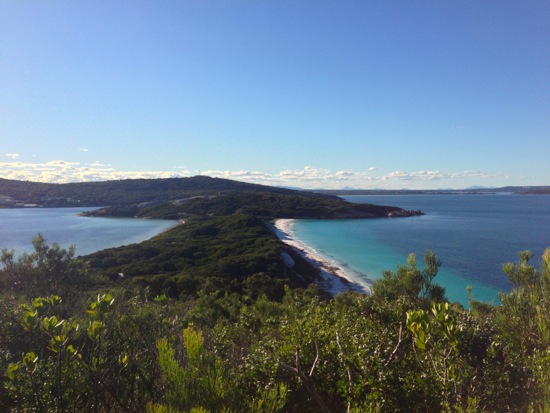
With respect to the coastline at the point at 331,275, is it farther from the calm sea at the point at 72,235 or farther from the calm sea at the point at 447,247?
the calm sea at the point at 72,235

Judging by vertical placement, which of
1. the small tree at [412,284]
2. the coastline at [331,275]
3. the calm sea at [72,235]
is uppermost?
the small tree at [412,284]

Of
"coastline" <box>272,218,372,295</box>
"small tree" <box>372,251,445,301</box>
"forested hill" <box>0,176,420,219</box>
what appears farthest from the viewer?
"forested hill" <box>0,176,420,219</box>

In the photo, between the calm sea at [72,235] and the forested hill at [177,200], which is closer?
the calm sea at [72,235]

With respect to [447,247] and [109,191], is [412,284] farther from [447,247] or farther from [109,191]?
[109,191]

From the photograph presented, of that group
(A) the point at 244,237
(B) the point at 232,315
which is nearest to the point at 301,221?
(A) the point at 244,237

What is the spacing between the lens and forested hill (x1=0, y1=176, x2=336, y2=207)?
117375 millimetres

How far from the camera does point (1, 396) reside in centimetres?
424

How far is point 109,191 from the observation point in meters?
133

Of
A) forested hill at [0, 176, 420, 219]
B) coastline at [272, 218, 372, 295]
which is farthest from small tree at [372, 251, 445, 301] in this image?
forested hill at [0, 176, 420, 219]

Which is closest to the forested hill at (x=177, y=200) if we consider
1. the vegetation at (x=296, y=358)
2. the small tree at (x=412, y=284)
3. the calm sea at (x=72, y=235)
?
the calm sea at (x=72, y=235)

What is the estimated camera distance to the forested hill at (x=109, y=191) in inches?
4621

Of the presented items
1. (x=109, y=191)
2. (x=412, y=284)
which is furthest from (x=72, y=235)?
(x=109, y=191)

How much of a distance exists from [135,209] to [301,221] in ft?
165

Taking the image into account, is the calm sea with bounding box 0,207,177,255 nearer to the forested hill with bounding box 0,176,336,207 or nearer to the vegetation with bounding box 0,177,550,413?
the vegetation with bounding box 0,177,550,413
